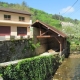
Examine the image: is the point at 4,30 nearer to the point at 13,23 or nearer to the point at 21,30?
the point at 13,23

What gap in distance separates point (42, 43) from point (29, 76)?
1702 centimetres

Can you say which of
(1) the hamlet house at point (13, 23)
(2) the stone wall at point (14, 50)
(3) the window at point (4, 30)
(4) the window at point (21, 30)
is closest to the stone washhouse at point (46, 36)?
A: (1) the hamlet house at point (13, 23)

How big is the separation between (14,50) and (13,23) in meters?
12.3

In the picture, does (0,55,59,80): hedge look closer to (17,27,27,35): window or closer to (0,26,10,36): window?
(0,26,10,36): window

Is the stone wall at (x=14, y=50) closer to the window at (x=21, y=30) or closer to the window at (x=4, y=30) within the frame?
the window at (x=4, y=30)

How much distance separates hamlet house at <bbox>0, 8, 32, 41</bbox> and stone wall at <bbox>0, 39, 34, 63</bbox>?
7356 millimetres

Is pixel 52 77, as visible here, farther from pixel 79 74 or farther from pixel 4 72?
pixel 4 72

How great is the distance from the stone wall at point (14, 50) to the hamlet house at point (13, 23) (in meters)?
7.36

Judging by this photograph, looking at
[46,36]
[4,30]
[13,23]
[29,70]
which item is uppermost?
[13,23]

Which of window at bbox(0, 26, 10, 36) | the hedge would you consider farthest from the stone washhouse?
the hedge

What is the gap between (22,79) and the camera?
1168 cm

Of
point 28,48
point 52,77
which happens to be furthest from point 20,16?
point 52,77

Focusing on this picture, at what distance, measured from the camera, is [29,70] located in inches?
497

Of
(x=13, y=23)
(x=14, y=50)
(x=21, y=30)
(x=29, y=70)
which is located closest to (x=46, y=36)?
(x=21, y=30)
